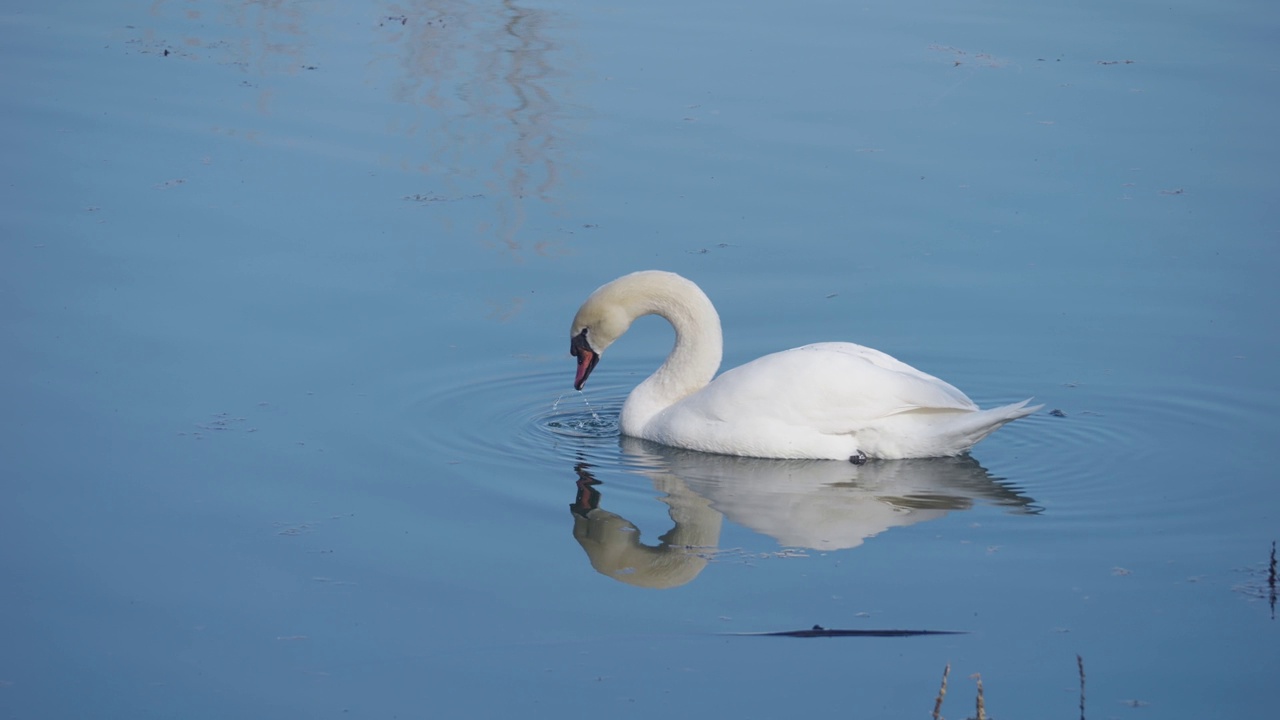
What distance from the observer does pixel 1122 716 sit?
5051mm

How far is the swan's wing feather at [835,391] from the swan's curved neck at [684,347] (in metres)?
0.49

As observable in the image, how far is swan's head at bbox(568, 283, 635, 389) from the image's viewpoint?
321 inches

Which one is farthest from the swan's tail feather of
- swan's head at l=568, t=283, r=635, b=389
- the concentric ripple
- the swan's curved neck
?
swan's head at l=568, t=283, r=635, b=389

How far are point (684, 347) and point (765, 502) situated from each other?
1.29 metres

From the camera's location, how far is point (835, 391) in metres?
7.55

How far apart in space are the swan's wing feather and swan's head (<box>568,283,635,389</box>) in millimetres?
808

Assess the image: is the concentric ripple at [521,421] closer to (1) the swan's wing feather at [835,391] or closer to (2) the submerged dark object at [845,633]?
(1) the swan's wing feather at [835,391]

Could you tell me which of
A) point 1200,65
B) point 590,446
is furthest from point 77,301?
point 1200,65

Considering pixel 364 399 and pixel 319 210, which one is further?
pixel 319 210

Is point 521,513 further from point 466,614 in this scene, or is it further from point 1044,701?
point 1044,701

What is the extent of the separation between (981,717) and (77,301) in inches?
243

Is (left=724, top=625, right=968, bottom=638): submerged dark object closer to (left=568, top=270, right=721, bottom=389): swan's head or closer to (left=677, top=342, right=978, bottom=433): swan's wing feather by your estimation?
(left=677, top=342, right=978, bottom=433): swan's wing feather

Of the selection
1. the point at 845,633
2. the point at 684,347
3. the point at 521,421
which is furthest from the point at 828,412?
the point at 845,633

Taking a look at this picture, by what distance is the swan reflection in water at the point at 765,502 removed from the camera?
650 centimetres
